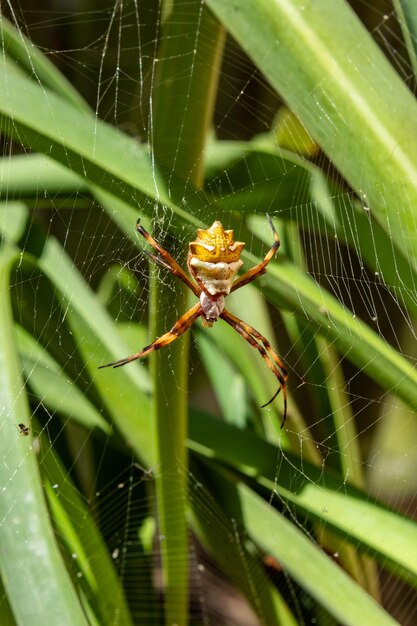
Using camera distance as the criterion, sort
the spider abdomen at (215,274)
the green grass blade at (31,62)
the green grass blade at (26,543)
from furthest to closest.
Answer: the spider abdomen at (215,274), the green grass blade at (31,62), the green grass blade at (26,543)

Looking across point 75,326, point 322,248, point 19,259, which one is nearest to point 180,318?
point 75,326

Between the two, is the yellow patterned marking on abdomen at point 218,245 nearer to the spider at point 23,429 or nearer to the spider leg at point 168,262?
the spider leg at point 168,262

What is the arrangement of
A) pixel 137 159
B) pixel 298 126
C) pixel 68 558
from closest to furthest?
1. pixel 137 159
2. pixel 68 558
3. pixel 298 126

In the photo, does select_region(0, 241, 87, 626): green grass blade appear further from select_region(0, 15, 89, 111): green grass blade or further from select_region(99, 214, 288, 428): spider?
select_region(0, 15, 89, 111): green grass blade

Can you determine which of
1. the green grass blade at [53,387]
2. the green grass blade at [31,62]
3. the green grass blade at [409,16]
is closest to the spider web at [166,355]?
the green grass blade at [53,387]

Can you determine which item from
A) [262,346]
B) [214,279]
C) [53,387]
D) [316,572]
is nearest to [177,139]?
[214,279]

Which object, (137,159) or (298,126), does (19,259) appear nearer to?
(137,159)

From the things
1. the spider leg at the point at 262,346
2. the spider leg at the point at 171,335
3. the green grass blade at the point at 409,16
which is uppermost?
the green grass blade at the point at 409,16
